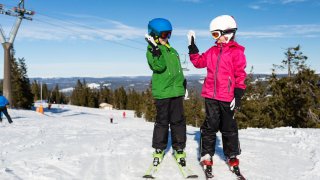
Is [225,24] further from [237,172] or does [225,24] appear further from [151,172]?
[151,172]

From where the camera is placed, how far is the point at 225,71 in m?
5.28

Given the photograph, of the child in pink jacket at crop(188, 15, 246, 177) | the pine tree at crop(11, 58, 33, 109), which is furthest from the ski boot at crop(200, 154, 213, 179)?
the pine tree at crop(11, 58, 33, 109)

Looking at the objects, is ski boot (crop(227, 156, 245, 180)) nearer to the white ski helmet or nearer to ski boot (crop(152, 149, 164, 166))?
ski boot (crop(152, 149, 164, 166))

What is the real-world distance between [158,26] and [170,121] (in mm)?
1565

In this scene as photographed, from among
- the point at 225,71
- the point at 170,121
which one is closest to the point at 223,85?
the point at 225,71

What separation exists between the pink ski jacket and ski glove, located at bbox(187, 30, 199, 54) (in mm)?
351

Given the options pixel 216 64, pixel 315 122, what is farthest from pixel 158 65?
pixel 315 122

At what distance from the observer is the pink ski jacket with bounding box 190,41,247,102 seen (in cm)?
520

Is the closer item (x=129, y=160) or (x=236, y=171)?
(x=236, y=171)

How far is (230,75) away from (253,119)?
40.6 m

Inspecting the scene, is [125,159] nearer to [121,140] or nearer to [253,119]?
[121,140]

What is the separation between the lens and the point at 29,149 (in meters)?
7.43

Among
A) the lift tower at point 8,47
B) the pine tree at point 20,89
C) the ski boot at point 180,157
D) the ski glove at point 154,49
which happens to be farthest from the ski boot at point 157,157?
the pine tree at point 20,89

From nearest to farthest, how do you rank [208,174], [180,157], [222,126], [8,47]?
[208,174] < [222,126] < [180,157] < [8,47]
